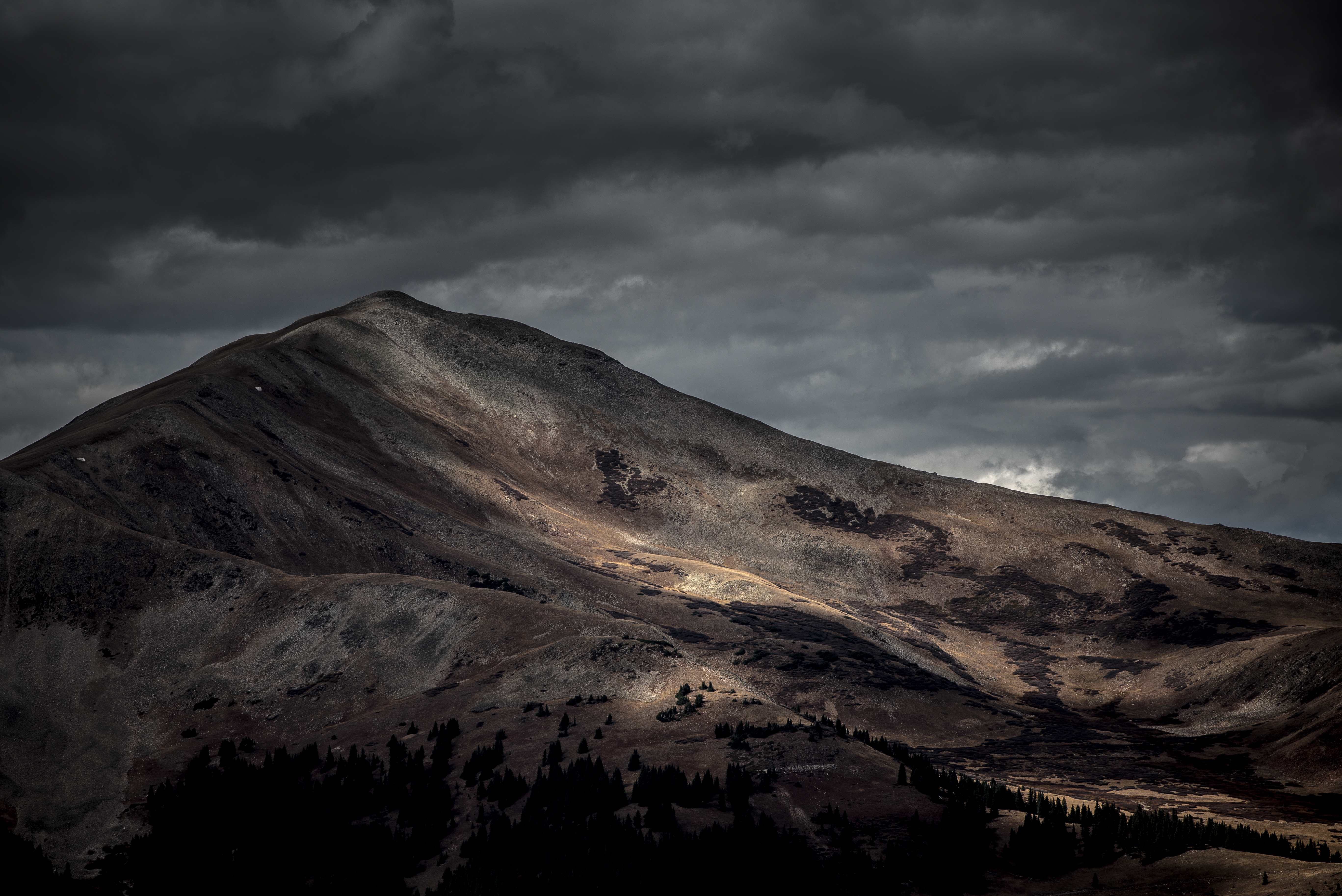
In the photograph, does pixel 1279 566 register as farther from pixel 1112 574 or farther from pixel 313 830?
pixel 313 830

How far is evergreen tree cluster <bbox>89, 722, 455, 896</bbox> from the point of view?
39.2 metres

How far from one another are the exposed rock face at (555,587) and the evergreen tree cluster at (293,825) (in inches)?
128

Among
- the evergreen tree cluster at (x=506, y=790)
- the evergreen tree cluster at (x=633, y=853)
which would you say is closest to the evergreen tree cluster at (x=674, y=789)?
the evergreen tree cluster at (x=633, y=853)

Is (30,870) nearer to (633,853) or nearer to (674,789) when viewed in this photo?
(633,853)

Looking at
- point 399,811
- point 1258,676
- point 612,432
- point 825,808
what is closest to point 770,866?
point 825,808

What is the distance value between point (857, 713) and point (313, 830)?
50.2 meters

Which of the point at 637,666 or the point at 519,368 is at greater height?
the point at 519,368

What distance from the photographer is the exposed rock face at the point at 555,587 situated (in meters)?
57.9

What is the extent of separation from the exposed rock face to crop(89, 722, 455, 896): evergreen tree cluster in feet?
10.6

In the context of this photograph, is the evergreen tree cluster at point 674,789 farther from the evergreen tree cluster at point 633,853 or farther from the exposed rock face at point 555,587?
the exposed rock face at point 555,587

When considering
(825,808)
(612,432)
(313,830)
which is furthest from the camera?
(612,432)

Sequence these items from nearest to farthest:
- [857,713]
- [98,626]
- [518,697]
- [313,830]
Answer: [313,830] → [518,697] → [98,626] → [857,713]

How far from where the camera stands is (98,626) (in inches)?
2398

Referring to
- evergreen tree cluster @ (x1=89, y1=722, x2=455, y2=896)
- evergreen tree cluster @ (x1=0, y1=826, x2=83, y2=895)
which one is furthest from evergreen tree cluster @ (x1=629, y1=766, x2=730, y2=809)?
evergreen tree cluster @ (x1=0, y1=826, x2=83, y2=895)
